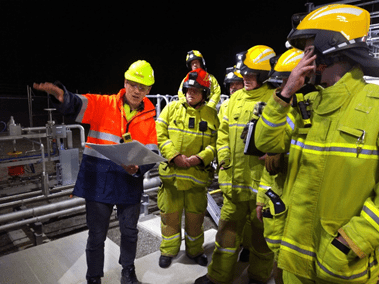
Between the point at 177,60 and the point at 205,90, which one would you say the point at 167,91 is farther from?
the point at 205,90

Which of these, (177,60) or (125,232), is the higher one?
(177,60)

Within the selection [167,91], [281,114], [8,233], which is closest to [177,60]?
[167,91]

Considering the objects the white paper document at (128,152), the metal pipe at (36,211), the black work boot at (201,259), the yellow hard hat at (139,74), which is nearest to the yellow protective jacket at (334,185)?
the white paper document at (128,152)

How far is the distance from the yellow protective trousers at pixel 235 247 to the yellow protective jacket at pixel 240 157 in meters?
0.13

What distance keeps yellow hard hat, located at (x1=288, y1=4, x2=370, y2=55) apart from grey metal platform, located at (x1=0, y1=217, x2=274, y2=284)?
2349mm

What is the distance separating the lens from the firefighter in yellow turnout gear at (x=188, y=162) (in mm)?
2963

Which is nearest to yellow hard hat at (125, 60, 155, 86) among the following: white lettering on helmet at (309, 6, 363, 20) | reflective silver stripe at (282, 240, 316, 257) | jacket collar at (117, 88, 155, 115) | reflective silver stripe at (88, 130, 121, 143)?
jacket collar at (117, 88, 155, 115)

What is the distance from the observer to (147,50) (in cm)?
2677

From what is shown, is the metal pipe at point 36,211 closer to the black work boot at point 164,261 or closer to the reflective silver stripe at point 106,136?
the black work boot at point 164,261

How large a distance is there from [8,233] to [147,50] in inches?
985

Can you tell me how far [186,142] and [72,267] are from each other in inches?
A: 70.8

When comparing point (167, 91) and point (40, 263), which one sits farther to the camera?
point (167, 91)

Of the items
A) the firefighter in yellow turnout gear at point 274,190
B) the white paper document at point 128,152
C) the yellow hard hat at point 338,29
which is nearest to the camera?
the yellow hard hat at point 338,29

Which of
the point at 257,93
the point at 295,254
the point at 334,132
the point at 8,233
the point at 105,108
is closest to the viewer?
the point at 334,132
